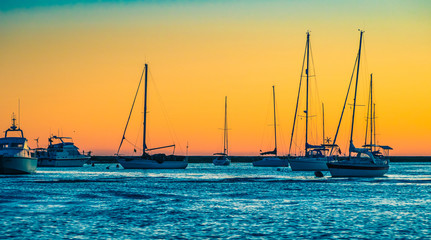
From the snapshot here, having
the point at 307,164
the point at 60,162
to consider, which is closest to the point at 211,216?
the point at 307,164

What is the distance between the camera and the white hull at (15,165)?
81.3m

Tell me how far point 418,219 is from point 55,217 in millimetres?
19785

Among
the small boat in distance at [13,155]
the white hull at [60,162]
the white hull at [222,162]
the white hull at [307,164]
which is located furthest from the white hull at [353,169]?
the white hull at [222,162]

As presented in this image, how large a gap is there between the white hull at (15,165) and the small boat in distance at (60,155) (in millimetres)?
66061

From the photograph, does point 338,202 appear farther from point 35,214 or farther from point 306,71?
point 306,71

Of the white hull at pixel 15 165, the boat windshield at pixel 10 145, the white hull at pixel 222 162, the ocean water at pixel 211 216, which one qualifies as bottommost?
the ocean water at pixel 211 216

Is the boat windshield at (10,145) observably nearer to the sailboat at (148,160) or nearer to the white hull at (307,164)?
the sailboat at (148,160)

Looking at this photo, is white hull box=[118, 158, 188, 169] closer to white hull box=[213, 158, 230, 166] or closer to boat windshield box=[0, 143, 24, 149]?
boat windshield box=[0, 143, 24, 149]

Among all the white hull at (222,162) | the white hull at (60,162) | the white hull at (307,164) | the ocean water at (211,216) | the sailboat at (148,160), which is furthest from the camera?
the white hull at (222,162)

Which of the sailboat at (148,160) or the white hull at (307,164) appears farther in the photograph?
the sailboat at (148,160)

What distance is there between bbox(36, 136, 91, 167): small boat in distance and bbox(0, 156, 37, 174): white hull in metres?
66.1

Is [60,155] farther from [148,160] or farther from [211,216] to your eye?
[211,216]

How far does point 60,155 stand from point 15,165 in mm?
72050

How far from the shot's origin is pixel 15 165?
82812 millimetres
